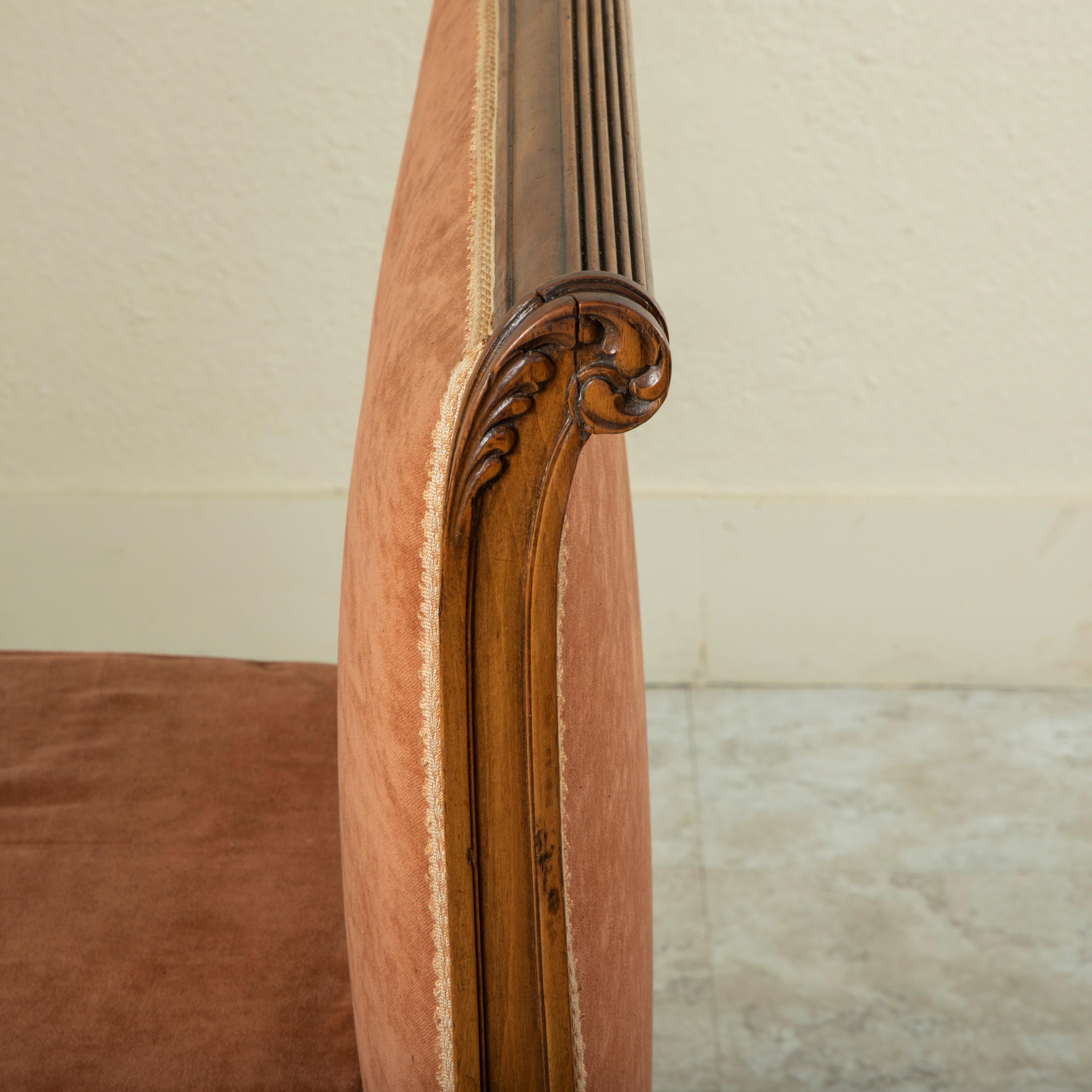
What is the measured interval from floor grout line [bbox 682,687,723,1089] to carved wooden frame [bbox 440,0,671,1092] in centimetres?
81

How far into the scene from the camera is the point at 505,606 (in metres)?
0.40

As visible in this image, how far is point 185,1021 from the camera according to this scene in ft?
2.07

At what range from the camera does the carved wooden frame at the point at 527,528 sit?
35 centimetres

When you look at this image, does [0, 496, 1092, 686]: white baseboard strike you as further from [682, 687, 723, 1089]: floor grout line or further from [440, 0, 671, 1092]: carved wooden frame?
[440, 0, 671, 1092]: carved wooden frame

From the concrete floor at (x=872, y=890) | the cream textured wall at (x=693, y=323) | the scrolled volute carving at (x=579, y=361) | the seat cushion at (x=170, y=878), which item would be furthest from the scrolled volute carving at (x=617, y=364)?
the cream textured wall at (x=693, y=323)

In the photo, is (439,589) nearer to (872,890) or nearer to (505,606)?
(505,606)

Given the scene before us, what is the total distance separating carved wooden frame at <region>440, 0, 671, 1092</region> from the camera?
13.8 inches

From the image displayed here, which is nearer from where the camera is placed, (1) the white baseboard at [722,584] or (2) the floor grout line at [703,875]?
(2) the floor grout line at [703,875]

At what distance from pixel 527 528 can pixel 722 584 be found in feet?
4.56

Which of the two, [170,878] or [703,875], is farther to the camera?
[703,875]

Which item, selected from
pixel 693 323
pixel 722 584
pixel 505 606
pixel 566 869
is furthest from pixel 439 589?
pixel 722 584

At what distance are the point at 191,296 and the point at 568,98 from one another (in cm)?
127

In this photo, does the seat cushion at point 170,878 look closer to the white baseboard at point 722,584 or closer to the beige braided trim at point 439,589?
the beige braided trim at point 439,589

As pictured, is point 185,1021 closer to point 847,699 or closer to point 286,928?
point 286,928
